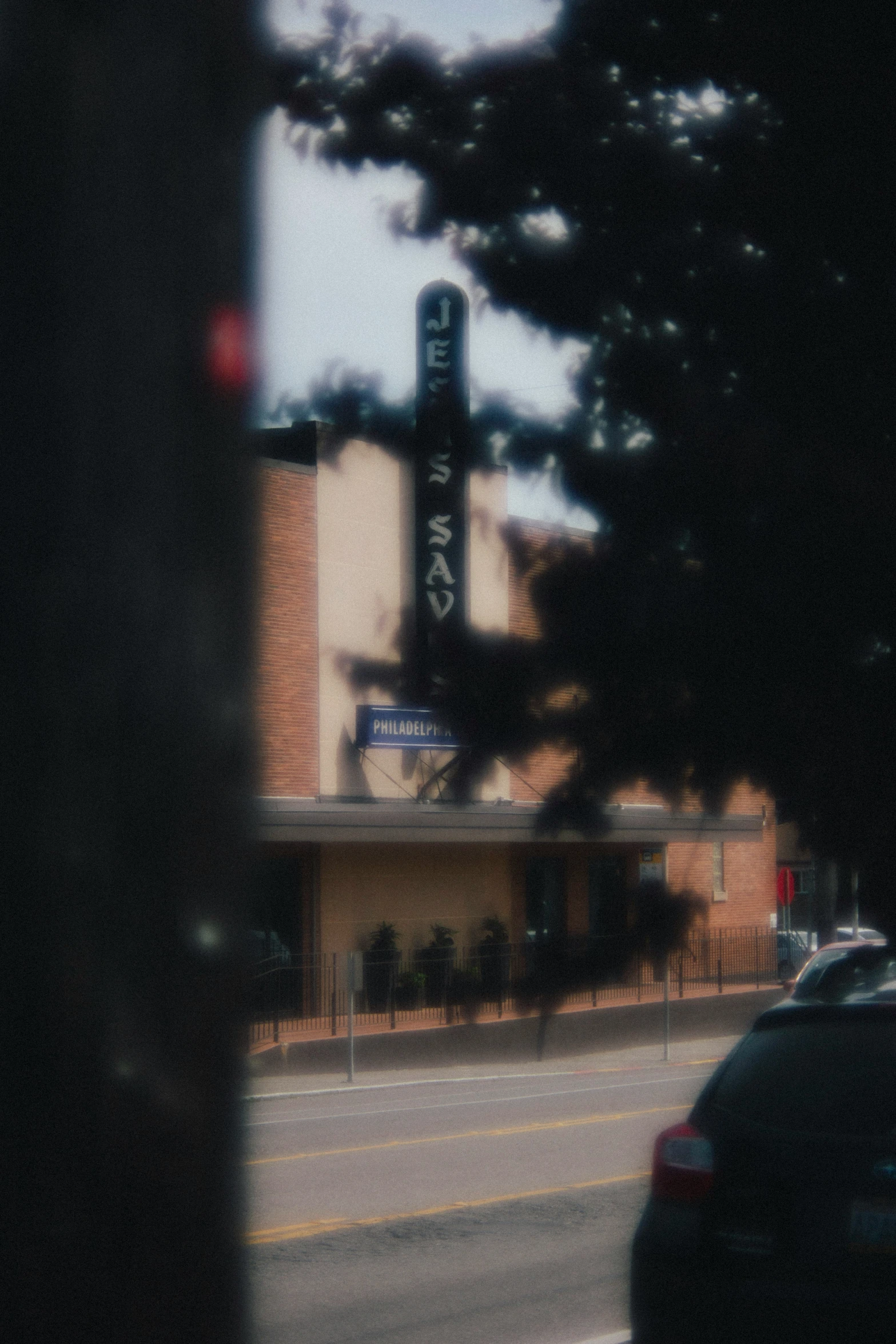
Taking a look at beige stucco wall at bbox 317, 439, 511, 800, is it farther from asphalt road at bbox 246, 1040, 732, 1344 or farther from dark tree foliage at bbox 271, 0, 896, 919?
dark tree foliage at bbox 271, 0, 896, 919

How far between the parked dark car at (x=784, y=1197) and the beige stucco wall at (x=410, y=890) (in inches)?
841

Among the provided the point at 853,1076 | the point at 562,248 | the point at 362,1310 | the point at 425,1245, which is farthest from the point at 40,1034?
the point at 425,1245

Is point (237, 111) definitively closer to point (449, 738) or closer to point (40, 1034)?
point (40, 1034)

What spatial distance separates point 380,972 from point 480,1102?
7.08 m

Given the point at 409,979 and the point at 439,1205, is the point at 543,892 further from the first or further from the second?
the point at 439,1205

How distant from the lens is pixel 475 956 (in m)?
26.8

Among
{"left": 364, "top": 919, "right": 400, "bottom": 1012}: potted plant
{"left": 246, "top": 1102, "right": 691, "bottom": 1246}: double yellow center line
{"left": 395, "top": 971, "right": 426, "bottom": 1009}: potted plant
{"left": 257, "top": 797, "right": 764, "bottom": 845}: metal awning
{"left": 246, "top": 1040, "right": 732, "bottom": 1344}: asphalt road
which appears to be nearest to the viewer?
{"left": 246, "top": 1040, "right": 732, "bottom": 1344}: asphalt road

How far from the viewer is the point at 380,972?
87.4 ft

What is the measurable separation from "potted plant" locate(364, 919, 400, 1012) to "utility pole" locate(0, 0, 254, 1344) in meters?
23.9

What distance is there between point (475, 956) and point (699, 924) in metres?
21.6

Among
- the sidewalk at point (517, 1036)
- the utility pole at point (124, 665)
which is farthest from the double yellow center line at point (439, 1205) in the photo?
the utility pole at point (124, 665)

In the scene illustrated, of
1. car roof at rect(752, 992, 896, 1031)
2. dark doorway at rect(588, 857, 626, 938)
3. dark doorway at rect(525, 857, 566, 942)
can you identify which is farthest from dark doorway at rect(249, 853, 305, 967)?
dark doorway at rect(588, 857, 626, 938)

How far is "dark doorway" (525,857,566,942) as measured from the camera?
31.9 m

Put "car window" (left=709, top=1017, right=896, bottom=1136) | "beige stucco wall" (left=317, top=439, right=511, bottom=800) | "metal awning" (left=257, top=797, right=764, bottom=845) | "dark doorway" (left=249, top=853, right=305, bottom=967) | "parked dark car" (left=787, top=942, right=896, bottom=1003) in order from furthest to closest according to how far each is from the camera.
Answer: "dark doorway" (left=249, top=853, right=305, bottom=967) < "beige stucco wall" (left=317, top=439, right=511, bottom=800) < "metal awning" (left=257, top=797, right=764, bottom=845) < "parked dark car" (left=787, top=942, right=896, bottom=1003) < "car window" (left=709, top=1017, right=896, bottom=1136)
